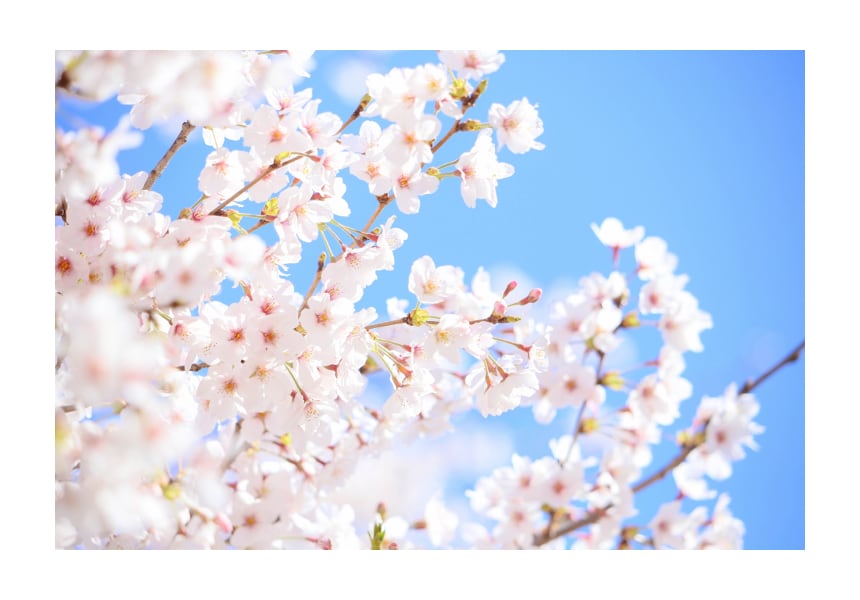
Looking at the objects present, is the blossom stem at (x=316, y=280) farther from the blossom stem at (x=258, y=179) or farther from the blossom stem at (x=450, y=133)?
the blossom stem at (x=450, y=133)

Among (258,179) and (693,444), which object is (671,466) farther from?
(258,179)

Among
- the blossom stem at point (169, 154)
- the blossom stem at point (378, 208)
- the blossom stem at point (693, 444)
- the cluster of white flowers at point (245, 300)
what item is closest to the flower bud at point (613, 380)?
the cluster of white flowers at point (245, 300)

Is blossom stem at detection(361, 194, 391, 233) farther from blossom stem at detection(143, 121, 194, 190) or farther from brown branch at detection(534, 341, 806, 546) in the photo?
brown branch at detection(534, 341, 806, 546)

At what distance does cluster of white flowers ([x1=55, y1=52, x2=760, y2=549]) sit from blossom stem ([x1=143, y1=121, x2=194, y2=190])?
11 millimetres

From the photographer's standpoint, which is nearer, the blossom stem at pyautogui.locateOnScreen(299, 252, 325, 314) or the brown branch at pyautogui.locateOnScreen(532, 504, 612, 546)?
the blossom stem at pyautogui.locateOnScreen(299, 252, 325, 314)

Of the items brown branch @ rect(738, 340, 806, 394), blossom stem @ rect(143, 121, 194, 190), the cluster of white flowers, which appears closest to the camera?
the cluster of white flowers

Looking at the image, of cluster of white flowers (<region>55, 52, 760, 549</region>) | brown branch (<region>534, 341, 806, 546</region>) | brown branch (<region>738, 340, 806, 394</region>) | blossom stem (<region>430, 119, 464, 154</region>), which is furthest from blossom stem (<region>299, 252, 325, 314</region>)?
brown branch (<region>738, 340, 806, 394</region>)

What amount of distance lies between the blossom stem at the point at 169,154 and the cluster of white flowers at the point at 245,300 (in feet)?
0.04

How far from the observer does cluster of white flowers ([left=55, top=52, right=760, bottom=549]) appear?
976 mm

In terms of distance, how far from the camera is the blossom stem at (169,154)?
121 cm

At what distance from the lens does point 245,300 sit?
3.96 ft

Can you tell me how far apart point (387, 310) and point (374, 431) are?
0.97ft
